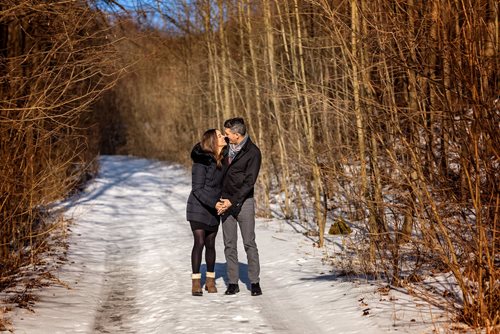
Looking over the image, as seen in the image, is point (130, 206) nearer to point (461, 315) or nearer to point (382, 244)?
point (382, 244)

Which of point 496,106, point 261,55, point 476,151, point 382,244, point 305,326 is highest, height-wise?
point 261,55

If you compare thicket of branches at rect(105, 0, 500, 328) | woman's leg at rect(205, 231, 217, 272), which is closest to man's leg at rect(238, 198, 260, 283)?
woman's leg at rect(205, 231, 217, 272)

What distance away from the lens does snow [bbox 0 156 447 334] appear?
6.86 meters

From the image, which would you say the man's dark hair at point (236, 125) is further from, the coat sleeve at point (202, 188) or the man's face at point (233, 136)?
the coat sleeve at point (202, 188)

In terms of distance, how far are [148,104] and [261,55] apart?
23.9 metres

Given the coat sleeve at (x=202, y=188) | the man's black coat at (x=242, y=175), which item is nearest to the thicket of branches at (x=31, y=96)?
the coat sleeve at (x=202, y=188)

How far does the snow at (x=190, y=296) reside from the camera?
686cm

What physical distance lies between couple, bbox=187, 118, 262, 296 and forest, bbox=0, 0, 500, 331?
0.99 metres

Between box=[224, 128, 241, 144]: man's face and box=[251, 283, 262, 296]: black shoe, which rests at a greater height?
box=[224, 128, 241, 144]: man's face

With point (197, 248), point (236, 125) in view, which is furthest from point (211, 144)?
point (197, 248)

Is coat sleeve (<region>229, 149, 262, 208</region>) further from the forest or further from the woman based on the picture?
the forest

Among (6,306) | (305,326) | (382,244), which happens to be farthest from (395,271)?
(6,306)

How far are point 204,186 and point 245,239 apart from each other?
816mm

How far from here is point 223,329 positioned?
22.3 feet
